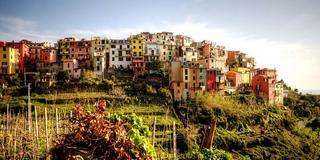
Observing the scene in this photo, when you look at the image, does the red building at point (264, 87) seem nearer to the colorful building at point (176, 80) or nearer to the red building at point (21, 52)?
the colorful building at point (176, 80)

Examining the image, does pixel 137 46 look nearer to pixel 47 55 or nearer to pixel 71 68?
pixel 71 68

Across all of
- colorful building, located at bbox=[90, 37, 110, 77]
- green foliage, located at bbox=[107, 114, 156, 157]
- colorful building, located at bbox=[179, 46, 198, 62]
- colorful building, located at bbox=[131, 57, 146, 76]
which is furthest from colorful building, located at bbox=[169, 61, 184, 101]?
green foliage, located at bbox=[107, 114, 156, 157]

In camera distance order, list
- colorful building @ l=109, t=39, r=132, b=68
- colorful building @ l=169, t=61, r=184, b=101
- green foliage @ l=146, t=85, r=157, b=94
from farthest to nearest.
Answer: colorful building @ l=109, t=39, r=132, b=68 < colorful building @ l=169, t=61, r=184, b=101 < green foliage @ l=146, t=85, r=157, b=94

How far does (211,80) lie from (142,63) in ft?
29.4

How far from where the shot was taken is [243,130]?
36688 mm

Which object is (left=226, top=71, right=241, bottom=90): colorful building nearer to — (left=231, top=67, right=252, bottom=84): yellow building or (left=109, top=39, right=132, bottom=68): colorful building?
(left=231, top=67, right=252, bottom=84): yellow building

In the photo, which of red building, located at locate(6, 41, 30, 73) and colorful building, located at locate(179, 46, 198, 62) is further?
colorful building, located at locate(179, 46, 198, 62)

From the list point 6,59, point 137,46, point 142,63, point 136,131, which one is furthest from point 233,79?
point 136,131

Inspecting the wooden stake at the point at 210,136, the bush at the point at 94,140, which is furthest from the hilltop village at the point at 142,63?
the bush at the point at 94,140

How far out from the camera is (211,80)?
1666 inches

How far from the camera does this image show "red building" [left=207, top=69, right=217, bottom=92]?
42156 mm

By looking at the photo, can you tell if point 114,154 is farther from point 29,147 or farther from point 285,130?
point 285,130

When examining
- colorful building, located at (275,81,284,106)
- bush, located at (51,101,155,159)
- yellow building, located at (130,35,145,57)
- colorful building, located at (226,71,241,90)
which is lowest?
colorful building, located at (275,81,284,106)

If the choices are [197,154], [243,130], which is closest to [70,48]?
[243,130]
